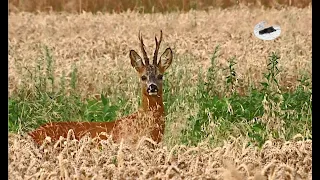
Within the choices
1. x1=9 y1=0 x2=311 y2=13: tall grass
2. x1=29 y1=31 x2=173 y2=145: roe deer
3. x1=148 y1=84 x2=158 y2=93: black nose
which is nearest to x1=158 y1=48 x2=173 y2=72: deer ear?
x1=29 y1=31 x2=173 y2=145: roe deer

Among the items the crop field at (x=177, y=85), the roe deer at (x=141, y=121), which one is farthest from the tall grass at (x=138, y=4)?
the roe deer at (x=141, y=121)

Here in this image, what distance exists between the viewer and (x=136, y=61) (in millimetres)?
7953

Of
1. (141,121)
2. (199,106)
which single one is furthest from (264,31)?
(141,121)

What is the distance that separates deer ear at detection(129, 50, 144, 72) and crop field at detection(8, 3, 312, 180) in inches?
2.0

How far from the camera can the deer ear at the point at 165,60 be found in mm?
7926

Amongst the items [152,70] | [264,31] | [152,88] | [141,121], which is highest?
[264,31]

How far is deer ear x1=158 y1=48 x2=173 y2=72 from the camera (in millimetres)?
7926

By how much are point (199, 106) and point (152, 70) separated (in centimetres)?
44

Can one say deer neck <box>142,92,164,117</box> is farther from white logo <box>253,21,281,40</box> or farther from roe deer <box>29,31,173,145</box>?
white logo <box>253,21,281,40</box>

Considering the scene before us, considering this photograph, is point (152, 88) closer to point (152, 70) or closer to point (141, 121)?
point (152, 70)

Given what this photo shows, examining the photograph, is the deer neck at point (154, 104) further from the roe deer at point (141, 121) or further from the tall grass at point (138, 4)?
the tall grass at point (138, 4)

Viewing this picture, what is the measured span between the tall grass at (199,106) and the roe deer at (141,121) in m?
0.05

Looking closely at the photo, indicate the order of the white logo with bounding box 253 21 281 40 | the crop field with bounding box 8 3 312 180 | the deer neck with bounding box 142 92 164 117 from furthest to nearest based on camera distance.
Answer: the white logo with bounding box 253 21 281 40 < the deer neck with bounding box 142 92 164 117 < the crop field with bounding box 8 3 312 180
